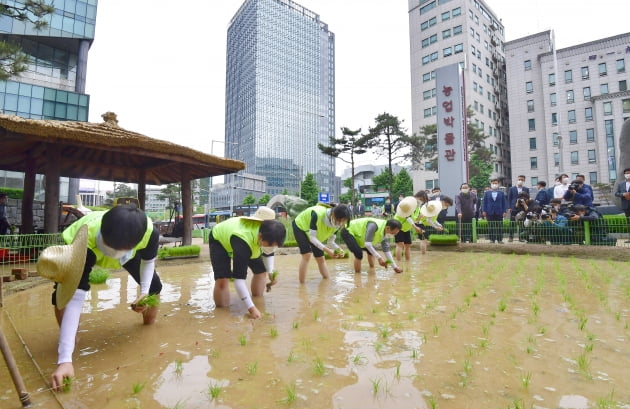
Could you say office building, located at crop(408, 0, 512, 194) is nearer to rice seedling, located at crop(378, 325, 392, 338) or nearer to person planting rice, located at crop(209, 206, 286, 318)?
person planting rice, located at crop(209, 206, 286, 318)

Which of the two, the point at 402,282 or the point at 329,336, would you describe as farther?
the point at 402,282

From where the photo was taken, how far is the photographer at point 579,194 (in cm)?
934

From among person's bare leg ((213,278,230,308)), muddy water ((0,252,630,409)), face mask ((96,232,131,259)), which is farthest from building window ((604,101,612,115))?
face mask ((96,232,131,259))

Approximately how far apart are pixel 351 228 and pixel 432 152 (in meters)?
33.3

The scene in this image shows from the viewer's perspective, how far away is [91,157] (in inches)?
426

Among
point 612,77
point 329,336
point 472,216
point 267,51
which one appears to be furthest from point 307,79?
point 329,336

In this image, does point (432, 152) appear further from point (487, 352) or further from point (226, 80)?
point (226, 80)

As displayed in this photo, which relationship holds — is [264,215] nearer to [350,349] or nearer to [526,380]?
[350,349]

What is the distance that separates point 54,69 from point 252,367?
4556 cm

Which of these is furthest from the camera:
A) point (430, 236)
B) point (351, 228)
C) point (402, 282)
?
point (430, 236)

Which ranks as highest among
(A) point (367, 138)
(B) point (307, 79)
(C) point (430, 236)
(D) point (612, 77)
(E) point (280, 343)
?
(B) point (307, 79)

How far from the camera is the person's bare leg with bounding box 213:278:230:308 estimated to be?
445cm

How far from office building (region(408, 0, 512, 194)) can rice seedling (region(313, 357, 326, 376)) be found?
139 ft

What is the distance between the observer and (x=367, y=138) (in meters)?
31.3
